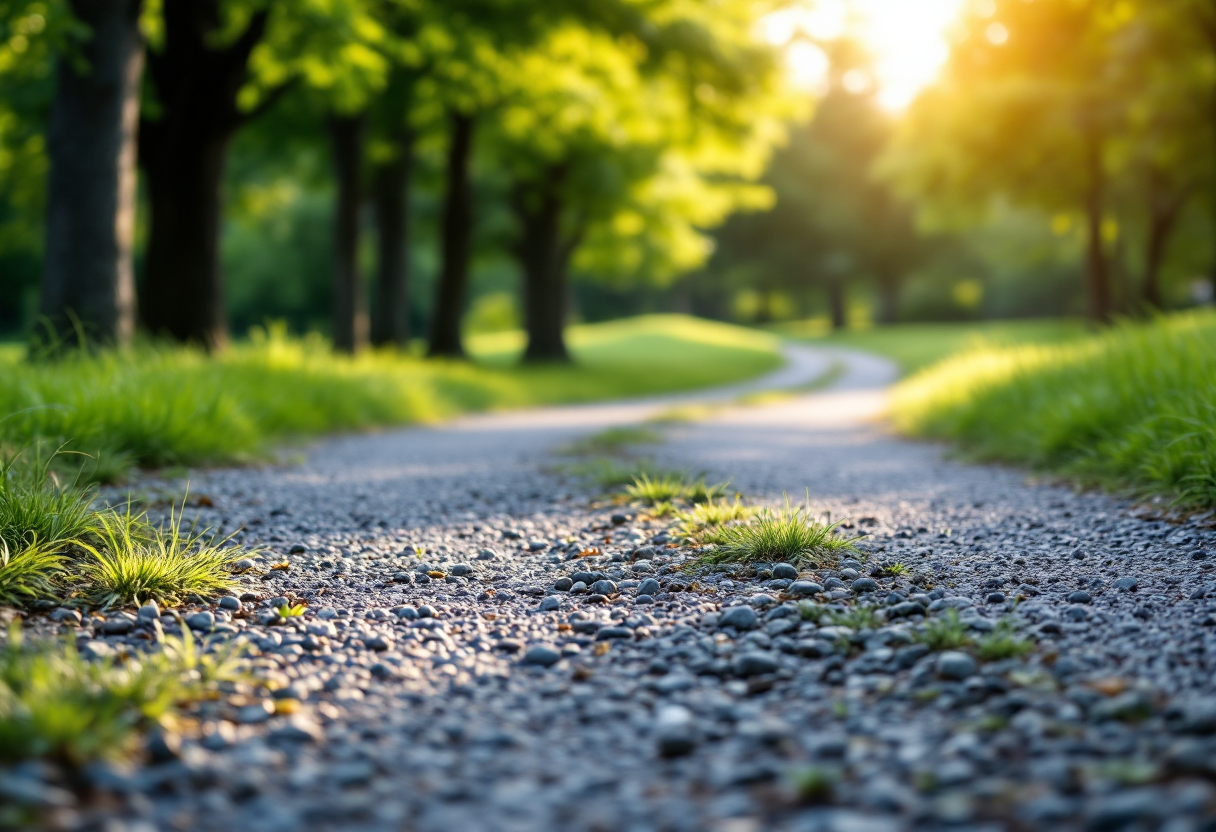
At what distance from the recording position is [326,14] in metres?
7.94

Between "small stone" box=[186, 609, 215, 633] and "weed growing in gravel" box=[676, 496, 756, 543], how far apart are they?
6.20 feet

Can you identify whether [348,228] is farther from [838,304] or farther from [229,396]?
[838,304]

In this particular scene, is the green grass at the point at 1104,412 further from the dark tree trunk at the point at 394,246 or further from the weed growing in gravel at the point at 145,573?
the dark tree trunk at the point at 394,246

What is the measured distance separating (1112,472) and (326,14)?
7.29m

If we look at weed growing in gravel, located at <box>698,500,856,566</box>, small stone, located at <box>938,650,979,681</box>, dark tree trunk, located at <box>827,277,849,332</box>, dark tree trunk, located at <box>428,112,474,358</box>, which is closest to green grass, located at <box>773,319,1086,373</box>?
dark tree trunk, located at <box>827,277,849,332</box>

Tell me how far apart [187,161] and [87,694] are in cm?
944

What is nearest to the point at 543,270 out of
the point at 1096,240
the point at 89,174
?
the point at 1096,240

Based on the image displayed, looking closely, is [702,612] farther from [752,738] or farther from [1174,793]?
[1174,793]

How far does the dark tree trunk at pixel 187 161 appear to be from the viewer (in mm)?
9945

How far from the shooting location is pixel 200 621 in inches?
108

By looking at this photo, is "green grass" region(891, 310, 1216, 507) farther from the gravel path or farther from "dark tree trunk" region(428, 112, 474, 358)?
"dark tree trunk" region(428, 112, 474, 358)

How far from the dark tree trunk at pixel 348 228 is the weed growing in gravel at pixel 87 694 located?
11596 millimetres

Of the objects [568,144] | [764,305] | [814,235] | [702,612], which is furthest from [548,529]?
[764,305]

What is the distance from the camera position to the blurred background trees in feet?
25.9
